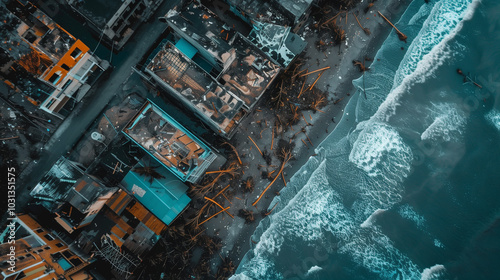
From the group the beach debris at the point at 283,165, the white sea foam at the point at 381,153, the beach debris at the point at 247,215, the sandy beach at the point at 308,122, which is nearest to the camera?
the beach debris at the point at 247,215

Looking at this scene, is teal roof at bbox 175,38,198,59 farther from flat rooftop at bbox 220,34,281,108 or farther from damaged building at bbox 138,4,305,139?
flat rooftop at bbox 220,34,281,108

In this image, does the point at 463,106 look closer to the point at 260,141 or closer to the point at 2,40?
the point at 260,141

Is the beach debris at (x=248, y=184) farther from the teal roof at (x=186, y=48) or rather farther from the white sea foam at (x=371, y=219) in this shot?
the teal roof at (x=186, y=48)

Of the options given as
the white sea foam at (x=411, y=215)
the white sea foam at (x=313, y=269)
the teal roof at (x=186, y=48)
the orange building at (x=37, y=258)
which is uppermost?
the white sea foam at (x=411, y=215)

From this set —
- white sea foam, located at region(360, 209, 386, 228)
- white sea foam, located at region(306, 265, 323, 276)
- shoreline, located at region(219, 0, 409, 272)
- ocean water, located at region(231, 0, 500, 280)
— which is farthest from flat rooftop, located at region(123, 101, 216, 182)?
white sea foam, located at region(360, 209, 386, 228)

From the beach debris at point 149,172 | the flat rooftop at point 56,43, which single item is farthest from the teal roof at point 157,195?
the flat rooftop at point 56,43
